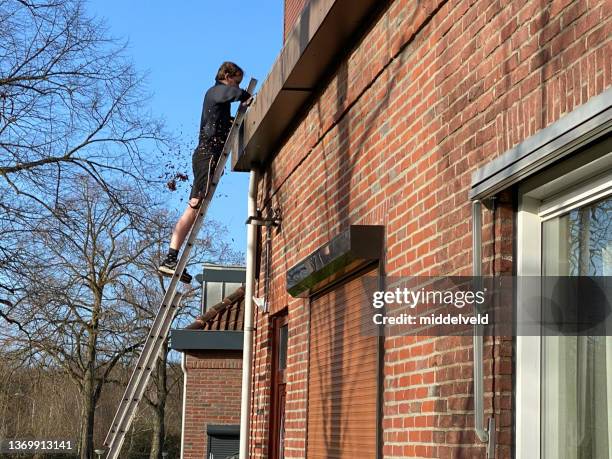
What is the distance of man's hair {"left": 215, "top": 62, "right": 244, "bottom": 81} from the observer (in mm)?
9375

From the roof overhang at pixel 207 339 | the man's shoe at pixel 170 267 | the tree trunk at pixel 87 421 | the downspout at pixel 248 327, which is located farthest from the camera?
the tree trunk at pixel 87 421

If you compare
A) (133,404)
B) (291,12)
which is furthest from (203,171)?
(291,12)

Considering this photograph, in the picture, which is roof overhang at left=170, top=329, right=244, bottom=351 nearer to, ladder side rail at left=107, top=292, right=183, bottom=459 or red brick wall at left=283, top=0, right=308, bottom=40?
red brick wall at left=283, top=0, right=308, bottom=40

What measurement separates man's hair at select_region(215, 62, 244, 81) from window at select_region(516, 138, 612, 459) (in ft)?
17.8

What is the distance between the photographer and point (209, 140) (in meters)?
9.44

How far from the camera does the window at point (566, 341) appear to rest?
371 centimetres

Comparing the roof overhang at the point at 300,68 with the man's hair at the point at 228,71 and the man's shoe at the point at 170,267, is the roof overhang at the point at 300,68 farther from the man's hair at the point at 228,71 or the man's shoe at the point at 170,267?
the man's shoe at the point at 170,267

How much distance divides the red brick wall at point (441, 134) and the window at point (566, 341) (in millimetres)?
121

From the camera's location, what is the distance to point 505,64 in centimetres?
443

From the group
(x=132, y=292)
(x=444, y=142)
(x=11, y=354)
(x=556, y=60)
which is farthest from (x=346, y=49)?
(x=132, y=292)

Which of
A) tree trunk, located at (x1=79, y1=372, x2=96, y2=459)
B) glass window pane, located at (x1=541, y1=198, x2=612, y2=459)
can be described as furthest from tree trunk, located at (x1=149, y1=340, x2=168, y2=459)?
glass window pane, located at (x1=541, y1=198, x2=612, y2=459)

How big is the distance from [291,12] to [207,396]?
12.9m

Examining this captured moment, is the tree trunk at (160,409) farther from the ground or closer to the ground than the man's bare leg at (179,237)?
closer to the ground

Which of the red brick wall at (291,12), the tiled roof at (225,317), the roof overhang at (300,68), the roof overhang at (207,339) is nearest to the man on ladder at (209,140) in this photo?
the roof overhang at (300,68)
